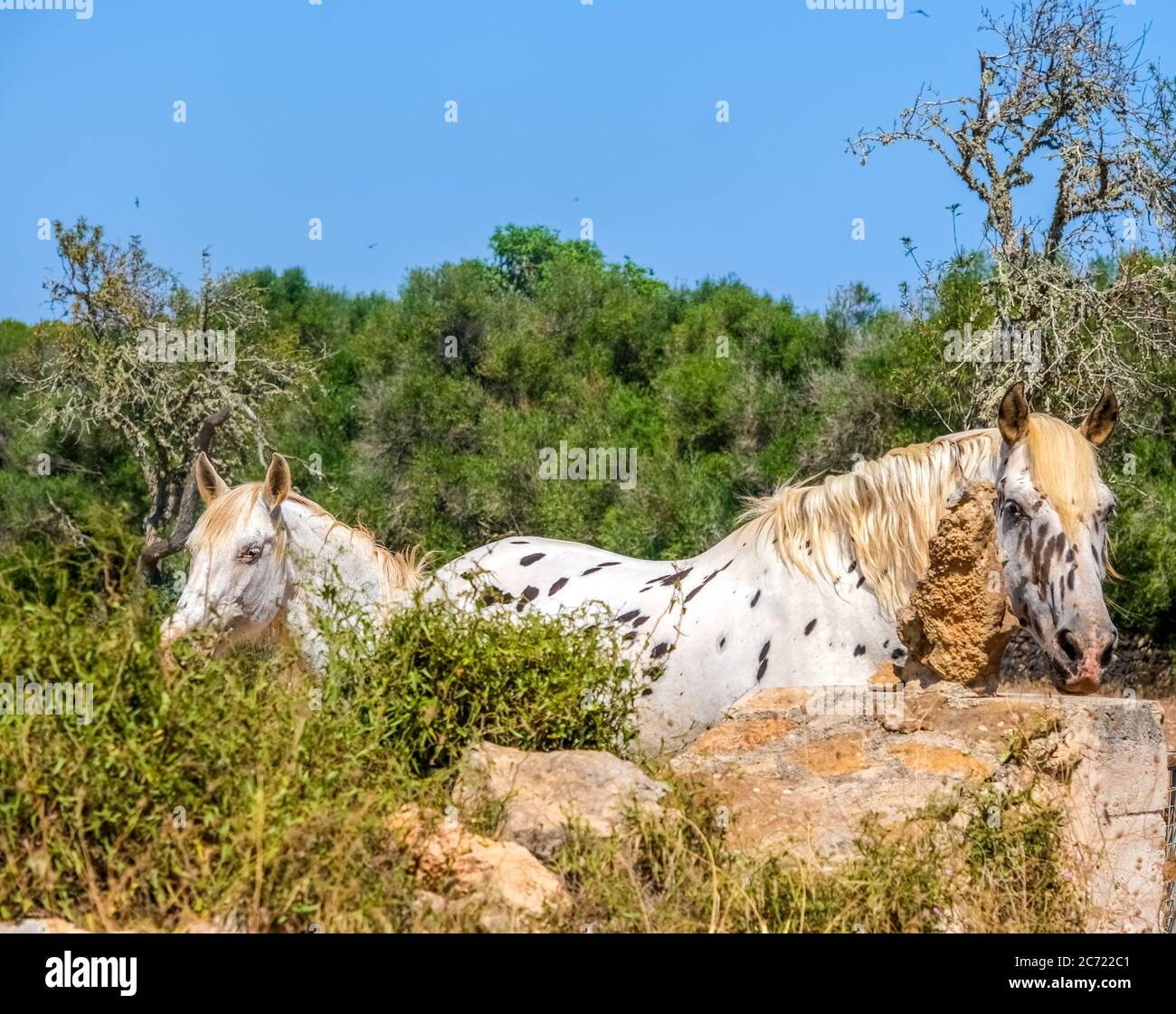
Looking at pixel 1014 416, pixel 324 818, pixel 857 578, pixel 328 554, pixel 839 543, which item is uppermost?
pixel 1014 416

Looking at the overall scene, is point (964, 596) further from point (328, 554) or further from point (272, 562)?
point (272, 562)

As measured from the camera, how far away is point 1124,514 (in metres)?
14.8

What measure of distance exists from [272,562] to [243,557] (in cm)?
16

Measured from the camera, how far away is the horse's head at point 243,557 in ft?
22.1

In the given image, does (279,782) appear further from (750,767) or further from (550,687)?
(750,767)

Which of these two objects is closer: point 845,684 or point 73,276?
point 845,684

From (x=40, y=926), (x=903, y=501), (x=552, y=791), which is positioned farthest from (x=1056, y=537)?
(x=40, y=926)

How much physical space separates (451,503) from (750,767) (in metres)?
13.9

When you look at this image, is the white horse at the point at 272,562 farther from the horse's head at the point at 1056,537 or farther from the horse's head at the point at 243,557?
the horse's head at the point at 1056,537

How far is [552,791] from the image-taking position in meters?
4.70

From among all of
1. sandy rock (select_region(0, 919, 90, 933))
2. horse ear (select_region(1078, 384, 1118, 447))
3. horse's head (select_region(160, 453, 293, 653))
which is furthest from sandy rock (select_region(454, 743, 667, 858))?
horse ear (select_region(1078, 384, 1118, 447))

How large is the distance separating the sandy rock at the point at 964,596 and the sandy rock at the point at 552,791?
1.54 meters

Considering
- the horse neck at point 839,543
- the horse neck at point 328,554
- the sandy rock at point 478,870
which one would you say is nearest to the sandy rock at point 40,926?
the sandy rock at point 478,870
